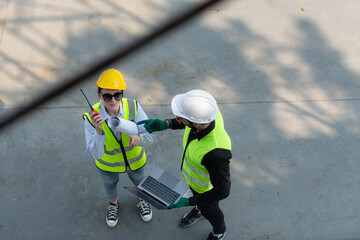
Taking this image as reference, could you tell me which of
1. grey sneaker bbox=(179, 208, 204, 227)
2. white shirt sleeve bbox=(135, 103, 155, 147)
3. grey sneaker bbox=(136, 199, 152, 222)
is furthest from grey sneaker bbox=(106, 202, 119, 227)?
white shirt sleeve bbox=(135, 103, 155, 147)

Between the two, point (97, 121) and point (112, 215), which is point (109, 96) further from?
point (112, 215)

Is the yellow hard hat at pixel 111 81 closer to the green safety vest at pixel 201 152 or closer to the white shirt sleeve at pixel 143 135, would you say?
the white shirt sleeve at pixel 143 135

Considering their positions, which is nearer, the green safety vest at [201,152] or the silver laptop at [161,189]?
the green safety vest at [201,152]

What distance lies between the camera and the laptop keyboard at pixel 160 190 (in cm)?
237

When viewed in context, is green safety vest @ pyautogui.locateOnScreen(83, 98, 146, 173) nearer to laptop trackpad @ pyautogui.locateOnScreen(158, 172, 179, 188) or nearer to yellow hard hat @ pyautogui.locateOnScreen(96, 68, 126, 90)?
yellow hard hat @ pyautogui.locateOnScreen(96, 68, 126, 90)

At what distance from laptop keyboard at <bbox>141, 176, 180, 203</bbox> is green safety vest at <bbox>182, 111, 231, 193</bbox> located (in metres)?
0.23

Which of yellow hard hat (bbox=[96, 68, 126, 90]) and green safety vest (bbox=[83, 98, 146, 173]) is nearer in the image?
yellow hard hat (bbox=[96, 68, 126, 90])

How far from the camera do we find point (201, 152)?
2215 millimetres

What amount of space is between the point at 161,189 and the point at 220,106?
1903mm

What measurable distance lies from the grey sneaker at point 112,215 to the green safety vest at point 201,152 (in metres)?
0.93

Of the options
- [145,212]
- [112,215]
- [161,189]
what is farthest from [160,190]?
[112,215]

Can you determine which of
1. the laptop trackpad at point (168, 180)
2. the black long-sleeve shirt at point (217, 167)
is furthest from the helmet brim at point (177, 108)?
the laptop trackpad at point (168, 180)

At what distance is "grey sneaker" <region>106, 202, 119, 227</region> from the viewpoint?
3131 mm

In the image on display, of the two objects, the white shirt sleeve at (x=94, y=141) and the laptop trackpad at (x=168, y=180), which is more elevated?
the white shirt sleeve at (x=94, y=141)
